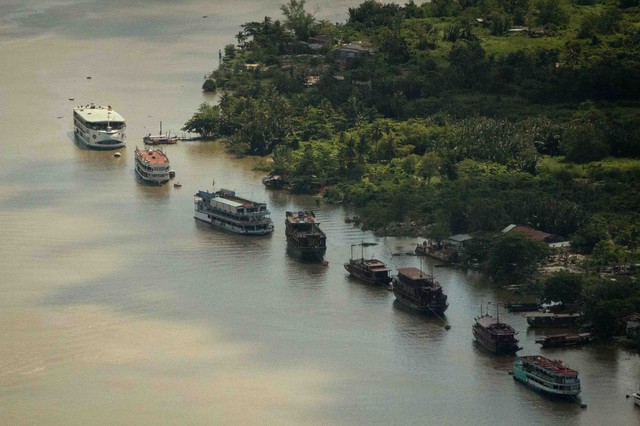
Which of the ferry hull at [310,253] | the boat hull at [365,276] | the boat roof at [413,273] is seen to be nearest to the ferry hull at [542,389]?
the boat roof at [413,273]

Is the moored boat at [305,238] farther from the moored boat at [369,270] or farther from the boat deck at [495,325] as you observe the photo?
the boat deck at [495,325]

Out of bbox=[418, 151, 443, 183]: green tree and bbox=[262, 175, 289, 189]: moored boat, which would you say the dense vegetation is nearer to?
bbox=[418, 151, 443, 183]: green tree

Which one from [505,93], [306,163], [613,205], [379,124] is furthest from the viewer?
[505,93]

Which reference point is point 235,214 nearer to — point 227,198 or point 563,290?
point 227,198

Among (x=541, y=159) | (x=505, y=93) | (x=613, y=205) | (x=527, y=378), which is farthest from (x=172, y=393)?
(x=505, y=93)

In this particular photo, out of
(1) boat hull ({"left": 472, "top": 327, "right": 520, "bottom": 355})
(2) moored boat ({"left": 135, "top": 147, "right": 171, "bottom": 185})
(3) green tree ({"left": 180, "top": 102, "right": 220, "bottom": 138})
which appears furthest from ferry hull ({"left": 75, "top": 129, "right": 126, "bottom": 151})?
(1) boat hull ({"left": 472, "top": 327, "right": 520, "bottom": 355})

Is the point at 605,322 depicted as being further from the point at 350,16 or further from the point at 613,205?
the point at 350,16

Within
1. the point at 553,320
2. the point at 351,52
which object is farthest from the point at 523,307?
the point at 351,52
